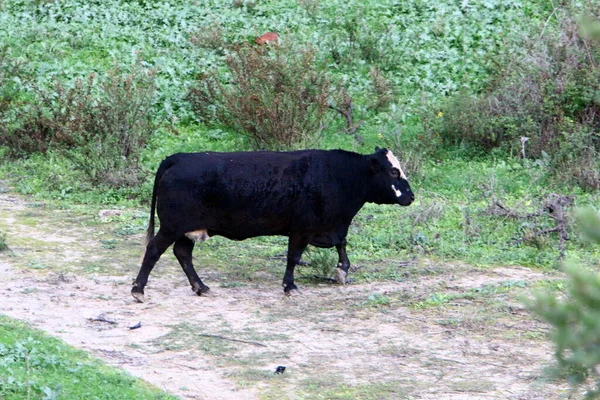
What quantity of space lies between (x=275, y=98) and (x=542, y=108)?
3.85m

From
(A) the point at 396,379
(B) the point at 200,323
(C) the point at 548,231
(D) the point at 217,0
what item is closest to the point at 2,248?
(B) the point at 200,323

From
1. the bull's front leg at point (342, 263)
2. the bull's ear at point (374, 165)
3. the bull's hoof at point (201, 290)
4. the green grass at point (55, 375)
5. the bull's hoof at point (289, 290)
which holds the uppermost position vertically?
the bull's ear at point (374, 165)

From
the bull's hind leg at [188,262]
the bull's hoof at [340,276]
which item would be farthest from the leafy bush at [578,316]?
the bull's hoof at [340,276]

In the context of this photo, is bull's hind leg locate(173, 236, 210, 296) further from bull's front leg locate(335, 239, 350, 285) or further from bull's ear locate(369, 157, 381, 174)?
bull's ear locate(369, 157, 381, 174)

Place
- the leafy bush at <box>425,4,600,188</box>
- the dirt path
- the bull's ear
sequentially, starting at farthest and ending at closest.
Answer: the leafy bush at <box>425,4,600,188</box> → the bull's ear → the dirt path

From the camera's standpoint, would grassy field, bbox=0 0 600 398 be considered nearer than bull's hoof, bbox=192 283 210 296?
No

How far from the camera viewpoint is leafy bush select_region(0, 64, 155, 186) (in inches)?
533

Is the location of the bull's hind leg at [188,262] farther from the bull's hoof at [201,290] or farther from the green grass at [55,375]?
the green grass at [55,375]

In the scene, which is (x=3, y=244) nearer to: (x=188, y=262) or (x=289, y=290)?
(x=188, y=262)

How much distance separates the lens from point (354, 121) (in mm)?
15750

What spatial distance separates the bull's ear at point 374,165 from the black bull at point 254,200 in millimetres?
10

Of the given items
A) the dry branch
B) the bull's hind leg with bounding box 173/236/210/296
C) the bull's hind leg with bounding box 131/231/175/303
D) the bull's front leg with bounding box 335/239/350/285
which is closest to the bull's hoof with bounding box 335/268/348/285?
the bull's front leg with bounding box 335/239/350/285

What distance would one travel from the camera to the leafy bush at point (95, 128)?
1354 centimetres

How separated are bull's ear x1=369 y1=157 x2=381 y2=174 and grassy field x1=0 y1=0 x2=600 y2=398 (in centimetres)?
101
